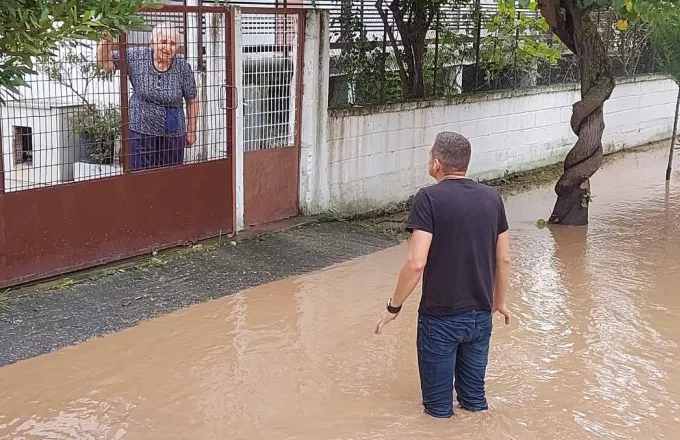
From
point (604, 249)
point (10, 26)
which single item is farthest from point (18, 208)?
point (604, 249)

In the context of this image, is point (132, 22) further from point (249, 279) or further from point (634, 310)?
point (634, 310)

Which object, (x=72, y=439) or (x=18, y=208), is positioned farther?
(x=18, y=208)

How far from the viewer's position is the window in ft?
20.1

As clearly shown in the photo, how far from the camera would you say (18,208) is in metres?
6.20

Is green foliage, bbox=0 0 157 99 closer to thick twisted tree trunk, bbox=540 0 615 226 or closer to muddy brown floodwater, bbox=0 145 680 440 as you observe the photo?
muddy brown floodwater, bbox=0 145 680 440

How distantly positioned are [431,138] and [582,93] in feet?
6.77

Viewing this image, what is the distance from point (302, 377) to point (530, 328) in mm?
1876

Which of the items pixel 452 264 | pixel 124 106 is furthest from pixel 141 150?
pixel 452 264

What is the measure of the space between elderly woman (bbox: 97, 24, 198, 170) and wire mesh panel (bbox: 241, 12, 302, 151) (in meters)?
0.71

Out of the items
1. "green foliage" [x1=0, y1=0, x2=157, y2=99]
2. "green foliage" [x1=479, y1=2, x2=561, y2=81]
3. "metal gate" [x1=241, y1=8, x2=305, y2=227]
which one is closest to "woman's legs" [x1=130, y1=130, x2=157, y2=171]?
"metal gate" [x1=241, y1=8, x2=305, y2=227]

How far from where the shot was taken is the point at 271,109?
8.22 m

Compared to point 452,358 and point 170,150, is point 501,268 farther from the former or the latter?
point 170,150

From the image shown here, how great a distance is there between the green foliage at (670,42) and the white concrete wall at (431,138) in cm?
208

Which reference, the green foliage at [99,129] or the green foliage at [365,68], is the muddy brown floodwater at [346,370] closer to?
the green foliage at [99,129]
